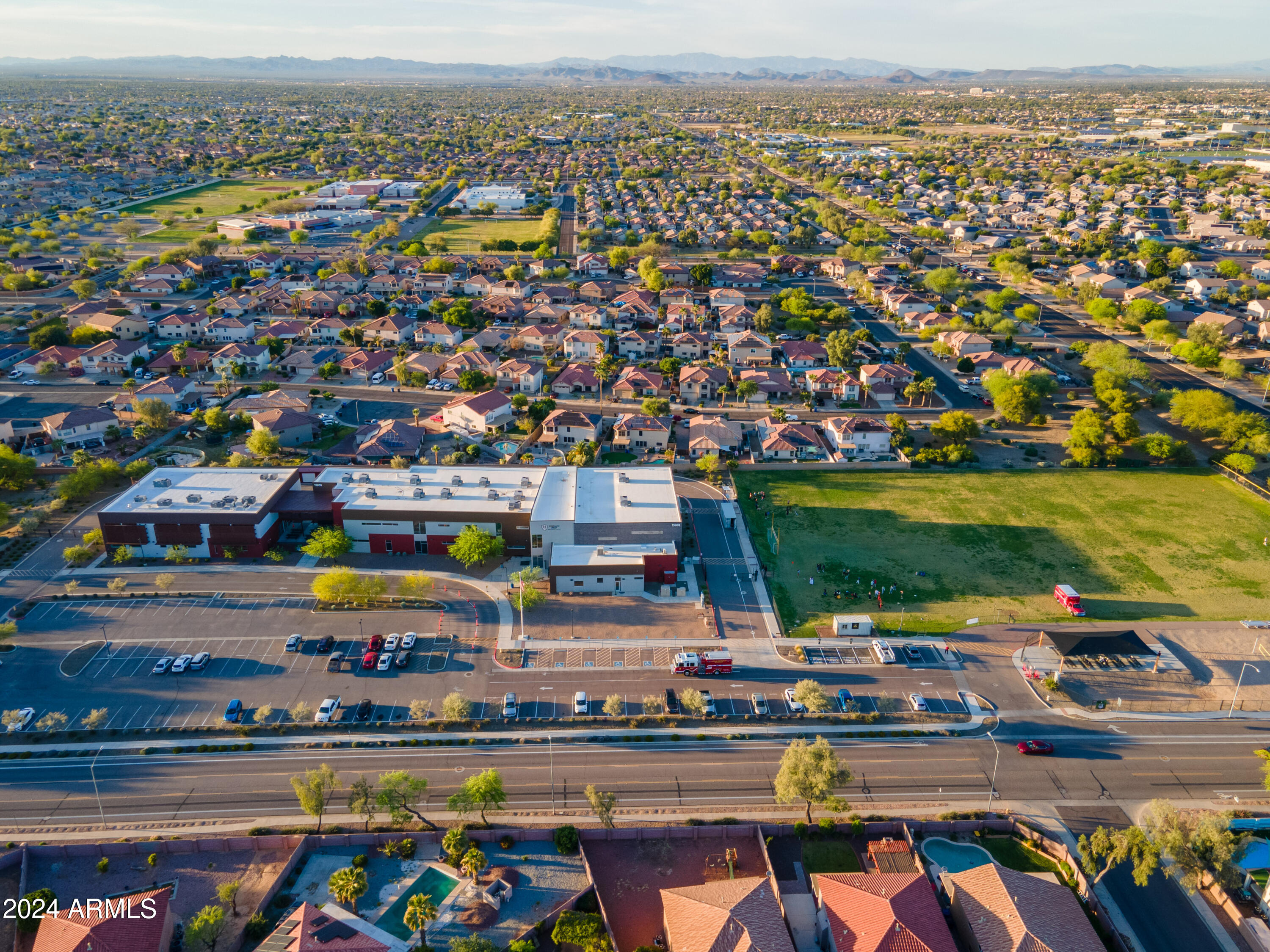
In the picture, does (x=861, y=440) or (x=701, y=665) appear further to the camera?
(x=861, y=440)

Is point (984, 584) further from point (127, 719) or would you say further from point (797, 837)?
point (127, 719)

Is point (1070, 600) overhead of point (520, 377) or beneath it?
beneath

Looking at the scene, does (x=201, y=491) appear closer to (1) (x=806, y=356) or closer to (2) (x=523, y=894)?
(2) (x=523, y=894)

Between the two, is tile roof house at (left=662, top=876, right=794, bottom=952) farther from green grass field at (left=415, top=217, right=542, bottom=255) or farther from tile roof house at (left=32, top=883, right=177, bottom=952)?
green grass field at (left=415, top=217, right=542, bottom=255)

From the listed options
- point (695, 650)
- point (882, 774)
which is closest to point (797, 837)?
point (882, 774)

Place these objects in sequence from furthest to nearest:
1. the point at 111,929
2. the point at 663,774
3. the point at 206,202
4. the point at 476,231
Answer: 1. the point at 206,202
2. the point at 476,231
3. the point at 663,774
4. the point at 111,929

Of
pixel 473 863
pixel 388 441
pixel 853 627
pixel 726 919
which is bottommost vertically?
pixel 853 627

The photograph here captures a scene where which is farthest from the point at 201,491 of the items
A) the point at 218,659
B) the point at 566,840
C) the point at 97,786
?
the point at 566,840

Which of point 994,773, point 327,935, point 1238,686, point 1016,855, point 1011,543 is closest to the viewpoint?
point 327,935
